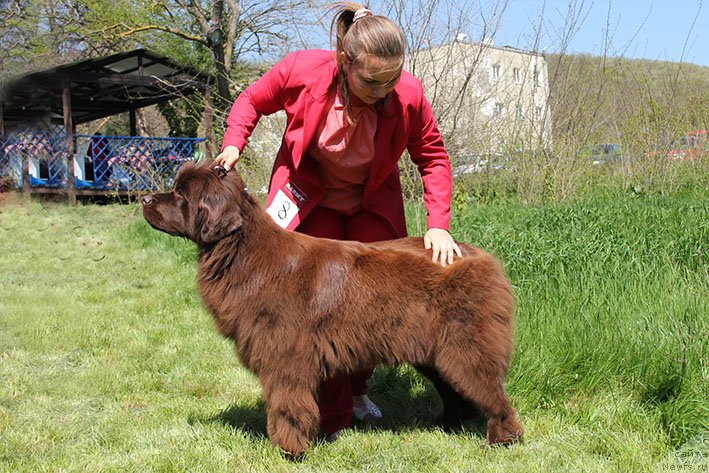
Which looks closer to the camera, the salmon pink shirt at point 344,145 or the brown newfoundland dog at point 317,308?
the brown newfoundland dog at point 317,308

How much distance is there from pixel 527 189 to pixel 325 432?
26.5 feet

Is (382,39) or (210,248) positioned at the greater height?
(382,39)

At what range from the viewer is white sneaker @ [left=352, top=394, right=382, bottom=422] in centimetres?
450

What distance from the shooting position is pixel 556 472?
11.2 ft

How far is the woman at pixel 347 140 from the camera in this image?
11.7 ft

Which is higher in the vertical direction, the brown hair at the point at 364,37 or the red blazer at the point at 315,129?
the brown hair at the point at 364,37

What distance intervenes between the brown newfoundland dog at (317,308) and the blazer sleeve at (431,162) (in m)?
0.48

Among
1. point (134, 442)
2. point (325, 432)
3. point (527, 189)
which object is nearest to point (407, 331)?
point (325, 432)

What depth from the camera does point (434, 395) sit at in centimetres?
482

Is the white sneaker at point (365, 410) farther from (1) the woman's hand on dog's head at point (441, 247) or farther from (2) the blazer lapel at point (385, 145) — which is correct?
(2) the blazer lapel at point (385, 145)

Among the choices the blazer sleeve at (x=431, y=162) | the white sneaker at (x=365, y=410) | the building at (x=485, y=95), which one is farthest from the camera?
the building at (x=485, y=95)

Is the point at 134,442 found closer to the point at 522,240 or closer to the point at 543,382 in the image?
the point at 543,382

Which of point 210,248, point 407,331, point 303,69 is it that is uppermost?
point 303,69

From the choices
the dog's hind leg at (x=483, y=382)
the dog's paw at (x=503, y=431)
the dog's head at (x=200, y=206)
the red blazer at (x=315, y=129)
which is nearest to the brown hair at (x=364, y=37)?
the red blazer at (x=315, y=129)
